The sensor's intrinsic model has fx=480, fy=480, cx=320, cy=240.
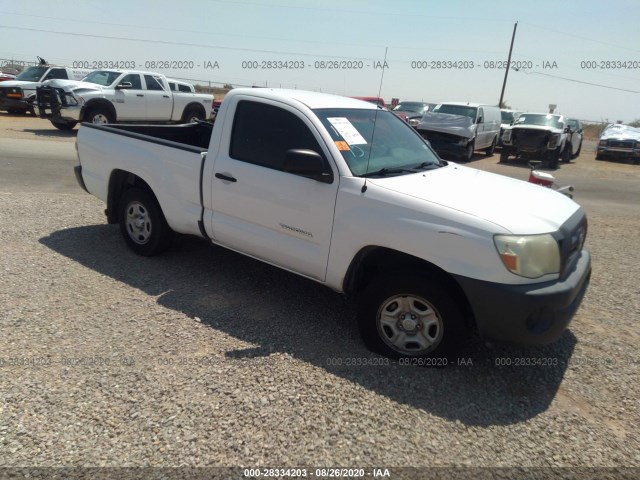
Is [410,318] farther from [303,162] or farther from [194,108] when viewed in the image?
[194,108]

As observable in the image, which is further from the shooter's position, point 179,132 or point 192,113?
point 192,113

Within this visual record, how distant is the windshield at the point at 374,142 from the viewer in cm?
372

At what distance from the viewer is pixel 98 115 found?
14.8 metres

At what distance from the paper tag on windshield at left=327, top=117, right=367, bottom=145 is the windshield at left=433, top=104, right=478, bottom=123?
13.7 meters

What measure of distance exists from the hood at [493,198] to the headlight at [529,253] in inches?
2.3

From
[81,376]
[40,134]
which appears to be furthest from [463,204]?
[40,134]

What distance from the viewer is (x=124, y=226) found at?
526 cm

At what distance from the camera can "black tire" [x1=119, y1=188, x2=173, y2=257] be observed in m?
4.92

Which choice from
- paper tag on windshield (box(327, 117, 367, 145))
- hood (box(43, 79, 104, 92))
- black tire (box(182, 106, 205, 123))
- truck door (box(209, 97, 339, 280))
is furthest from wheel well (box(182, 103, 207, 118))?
paper tag on windshield (box(327, 117, 367, 145))

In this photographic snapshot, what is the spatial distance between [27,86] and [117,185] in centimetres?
1677

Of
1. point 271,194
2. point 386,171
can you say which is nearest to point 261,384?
point 271,194

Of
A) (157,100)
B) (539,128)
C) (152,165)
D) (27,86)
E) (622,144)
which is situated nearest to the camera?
(152,165)

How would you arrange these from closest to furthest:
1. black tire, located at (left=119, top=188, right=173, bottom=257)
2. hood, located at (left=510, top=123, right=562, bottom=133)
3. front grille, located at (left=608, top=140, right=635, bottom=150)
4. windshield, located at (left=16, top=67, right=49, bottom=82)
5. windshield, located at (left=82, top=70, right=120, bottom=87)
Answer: black tire, located at (left=119, top=188, right=173, bottom=257) → windshield, located at (left=82, top=70, right=120, bottom=87) → hood, located at (left=510, top=123, right=562, bottom=133) → windshield, located at (left=16, top=67, right=49, bottom=82) → front grille, located at (left=608, top=140, right=635, bottom=150)

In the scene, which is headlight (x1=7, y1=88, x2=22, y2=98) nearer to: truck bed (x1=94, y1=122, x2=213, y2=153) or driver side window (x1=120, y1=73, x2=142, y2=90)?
driver side window (x1=120, y1=73, x2=142, y2=90)
